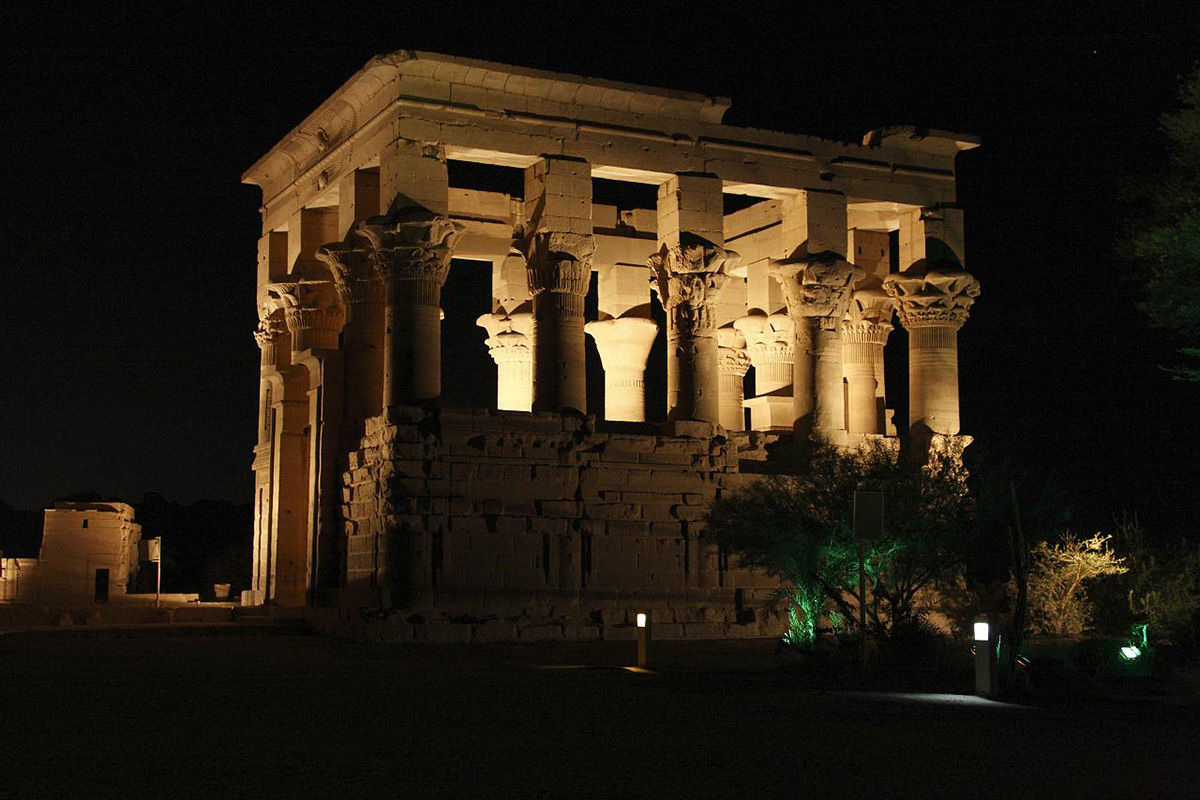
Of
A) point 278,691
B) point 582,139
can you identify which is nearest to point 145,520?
point 582,139

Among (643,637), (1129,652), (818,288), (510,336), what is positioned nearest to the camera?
(1129,652)

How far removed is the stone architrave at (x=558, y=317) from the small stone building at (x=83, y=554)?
771 inches

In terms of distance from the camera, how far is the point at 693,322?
32.0 meters

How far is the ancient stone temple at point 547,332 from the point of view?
96.8ft

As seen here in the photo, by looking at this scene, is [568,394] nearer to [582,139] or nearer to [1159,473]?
[582,139]

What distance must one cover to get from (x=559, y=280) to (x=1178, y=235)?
12180 mm

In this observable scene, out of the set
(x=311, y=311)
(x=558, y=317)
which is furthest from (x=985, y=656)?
(x=311, y=311)

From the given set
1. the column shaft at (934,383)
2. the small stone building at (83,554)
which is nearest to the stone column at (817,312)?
the column shaft at (934,383)

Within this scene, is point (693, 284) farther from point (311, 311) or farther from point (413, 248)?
point (311, 311)

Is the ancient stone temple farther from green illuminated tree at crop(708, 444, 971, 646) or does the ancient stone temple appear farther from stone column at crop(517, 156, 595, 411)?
green illuminated tree at crop(708, 444, 971, 646)

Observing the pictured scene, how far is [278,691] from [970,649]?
10343mm

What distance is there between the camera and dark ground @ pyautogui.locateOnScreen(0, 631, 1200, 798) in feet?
35.5

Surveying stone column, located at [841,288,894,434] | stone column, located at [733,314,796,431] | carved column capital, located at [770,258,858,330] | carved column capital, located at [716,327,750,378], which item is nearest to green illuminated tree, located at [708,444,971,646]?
carved column capital, located at [770,258,858,330]

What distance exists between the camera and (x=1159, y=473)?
6312 cm
